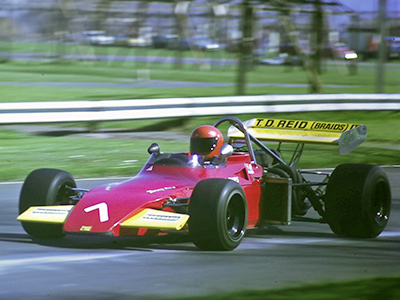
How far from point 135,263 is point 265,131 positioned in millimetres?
3137

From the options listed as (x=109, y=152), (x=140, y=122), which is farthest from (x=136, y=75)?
(x=109, y=152)

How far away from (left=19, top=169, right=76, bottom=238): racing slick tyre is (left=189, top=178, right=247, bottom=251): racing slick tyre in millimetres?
1353

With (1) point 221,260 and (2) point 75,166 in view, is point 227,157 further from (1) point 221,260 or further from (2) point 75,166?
(2) point 75,166

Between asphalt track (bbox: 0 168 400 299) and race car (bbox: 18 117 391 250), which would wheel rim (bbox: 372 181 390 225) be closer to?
race car (bbox: 18 117 391 250)

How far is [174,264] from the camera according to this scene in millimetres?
6738

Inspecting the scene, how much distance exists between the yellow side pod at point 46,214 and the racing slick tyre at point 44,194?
0.79ft

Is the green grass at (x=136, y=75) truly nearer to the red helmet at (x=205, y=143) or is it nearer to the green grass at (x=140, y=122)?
the green grass at (x=140, y=122)

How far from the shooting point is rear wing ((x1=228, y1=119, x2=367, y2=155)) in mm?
8961

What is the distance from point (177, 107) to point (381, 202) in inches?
417

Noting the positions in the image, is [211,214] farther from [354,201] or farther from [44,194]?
[354,201]

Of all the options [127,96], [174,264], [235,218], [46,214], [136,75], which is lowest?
[136,75]

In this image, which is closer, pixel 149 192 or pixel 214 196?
pixel 214 196

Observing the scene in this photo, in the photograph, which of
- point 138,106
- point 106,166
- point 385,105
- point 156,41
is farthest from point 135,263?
point 156,41

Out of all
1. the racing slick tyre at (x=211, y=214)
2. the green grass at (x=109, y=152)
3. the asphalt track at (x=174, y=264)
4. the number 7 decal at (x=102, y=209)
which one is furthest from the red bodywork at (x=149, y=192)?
the green grass at (x=109, y=152)
